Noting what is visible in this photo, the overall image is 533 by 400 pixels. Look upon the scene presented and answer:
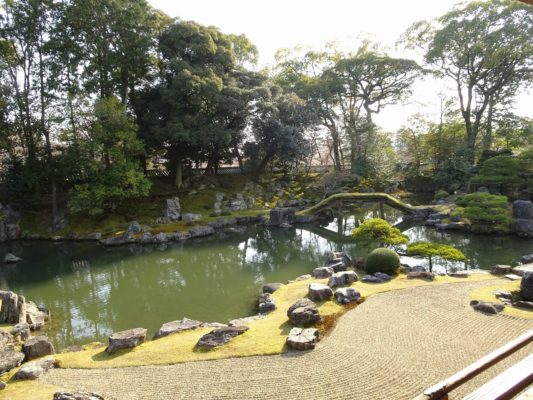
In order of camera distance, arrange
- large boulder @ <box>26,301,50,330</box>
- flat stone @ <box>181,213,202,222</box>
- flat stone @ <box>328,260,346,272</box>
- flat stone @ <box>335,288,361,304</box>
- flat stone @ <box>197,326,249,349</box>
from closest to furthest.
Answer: flat stone @ <box>197,326,249,349</box> → flat stone @ <box>335,288,361,304</box> → large boulder @ <box>26,301,50,330</box> → flat stone @ <box>328,260,346,272</box> → flat stone @ <box>181,213,202,222</box>

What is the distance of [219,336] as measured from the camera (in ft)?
27.6

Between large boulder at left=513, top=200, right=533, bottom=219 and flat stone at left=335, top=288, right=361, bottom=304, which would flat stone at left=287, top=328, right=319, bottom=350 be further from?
large boulder at left=513, top=200, right=533, bottom=219

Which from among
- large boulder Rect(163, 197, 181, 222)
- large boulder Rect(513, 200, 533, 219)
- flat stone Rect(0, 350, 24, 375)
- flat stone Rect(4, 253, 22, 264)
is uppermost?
large boulder Rect(163, 197, 181, 222)

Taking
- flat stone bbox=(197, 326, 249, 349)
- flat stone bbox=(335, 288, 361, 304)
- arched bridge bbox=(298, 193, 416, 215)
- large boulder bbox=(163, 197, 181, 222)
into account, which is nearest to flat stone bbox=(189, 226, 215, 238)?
large boulder bbox=(163, 197, 181, 222)

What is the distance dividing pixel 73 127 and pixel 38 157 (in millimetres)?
4384

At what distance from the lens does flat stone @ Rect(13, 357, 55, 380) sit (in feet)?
24.0

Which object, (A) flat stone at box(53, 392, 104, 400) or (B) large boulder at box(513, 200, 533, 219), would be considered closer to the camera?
(A) flat stone at box(53, 392, 104, 400)

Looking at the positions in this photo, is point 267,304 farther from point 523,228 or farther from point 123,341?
point 523,228

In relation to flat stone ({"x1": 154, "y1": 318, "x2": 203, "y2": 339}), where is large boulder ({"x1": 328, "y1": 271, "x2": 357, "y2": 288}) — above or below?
above

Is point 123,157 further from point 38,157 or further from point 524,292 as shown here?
point 524,292

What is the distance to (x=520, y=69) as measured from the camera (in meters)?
29.4

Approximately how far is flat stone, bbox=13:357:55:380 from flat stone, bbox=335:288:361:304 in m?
7.17

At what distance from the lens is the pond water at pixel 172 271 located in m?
12.1

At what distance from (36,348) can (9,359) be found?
627 mm
